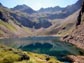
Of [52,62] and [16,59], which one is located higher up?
[16,59]

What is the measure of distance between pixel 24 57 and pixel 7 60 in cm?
568

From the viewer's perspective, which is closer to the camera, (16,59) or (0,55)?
(16,59)

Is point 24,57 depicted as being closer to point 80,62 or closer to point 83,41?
point 80,62

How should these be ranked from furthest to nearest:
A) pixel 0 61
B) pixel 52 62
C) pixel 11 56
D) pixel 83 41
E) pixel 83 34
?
pixel 83 34, pixel 83 41, pixel 52 62, pixel 11 56, pixel 0 61

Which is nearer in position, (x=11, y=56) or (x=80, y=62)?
(x=11, y=56)

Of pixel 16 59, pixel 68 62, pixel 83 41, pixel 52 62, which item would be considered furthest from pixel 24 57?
pixel 83 41

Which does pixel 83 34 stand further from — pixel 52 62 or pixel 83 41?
pixel 52 62

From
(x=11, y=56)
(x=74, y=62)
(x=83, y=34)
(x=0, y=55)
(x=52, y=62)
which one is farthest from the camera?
(x=83, y=34)

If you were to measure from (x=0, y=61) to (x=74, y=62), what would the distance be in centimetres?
5432

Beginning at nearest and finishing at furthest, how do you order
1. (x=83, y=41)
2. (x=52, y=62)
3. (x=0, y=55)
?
(x=0, y=55)
(x=52, y=62)
(x=83, y=41)

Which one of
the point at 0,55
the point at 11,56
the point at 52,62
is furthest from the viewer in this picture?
the point at 52,62

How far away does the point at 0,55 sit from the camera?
153 ft

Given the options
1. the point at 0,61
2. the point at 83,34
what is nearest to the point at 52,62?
the point at 0,61

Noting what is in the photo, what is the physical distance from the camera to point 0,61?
135ft
